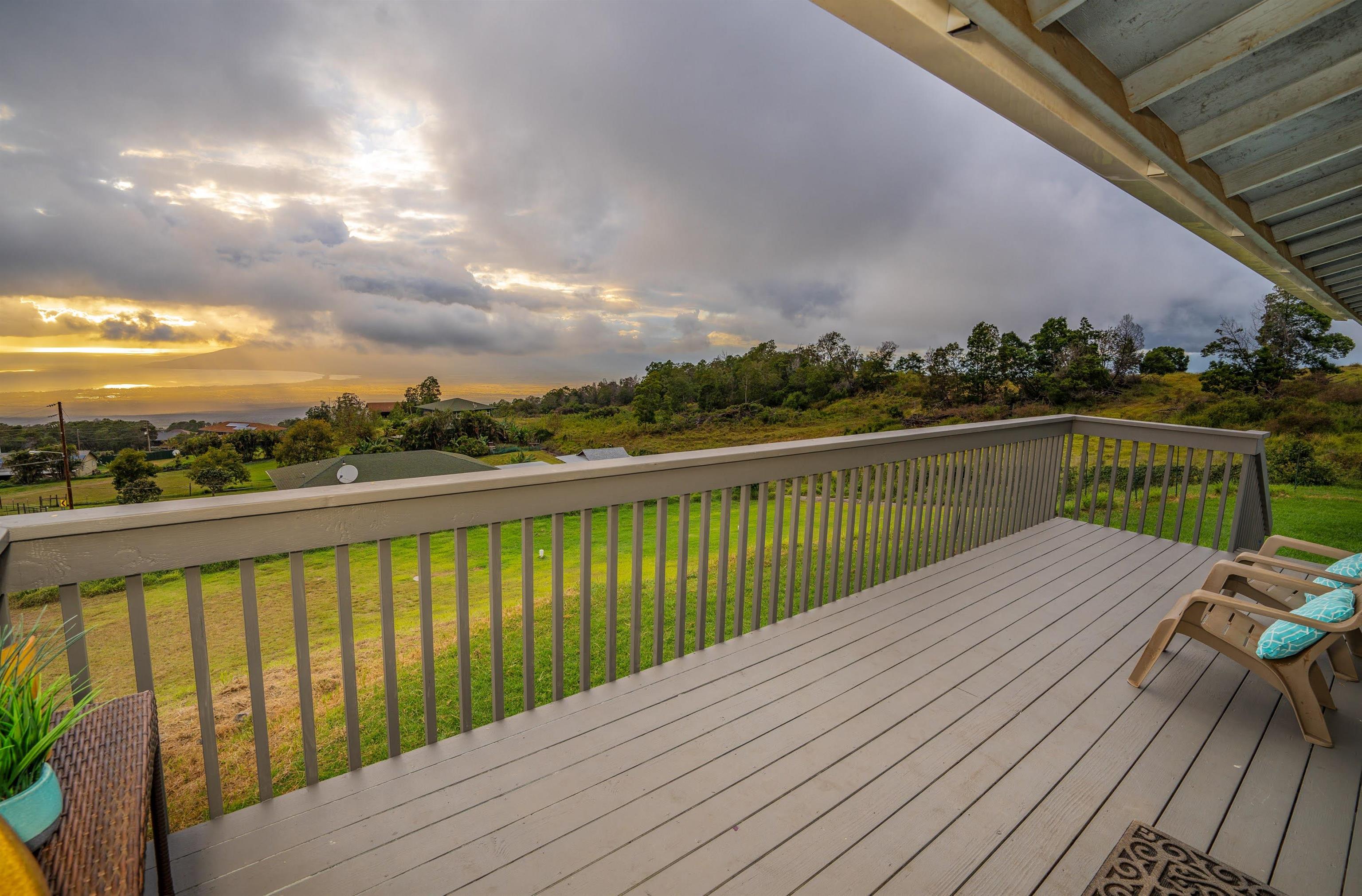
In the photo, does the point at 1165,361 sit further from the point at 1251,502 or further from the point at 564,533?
the point at 564,533

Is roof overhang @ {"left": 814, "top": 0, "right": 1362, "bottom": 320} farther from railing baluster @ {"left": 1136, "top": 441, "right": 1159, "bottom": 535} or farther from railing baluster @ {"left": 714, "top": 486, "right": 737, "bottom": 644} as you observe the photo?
railing baluster @ {"left": 1136, "top": 441, "right": 1159, "bottom": 535}

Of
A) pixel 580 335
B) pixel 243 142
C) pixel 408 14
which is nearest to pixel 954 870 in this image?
pixel 243 142

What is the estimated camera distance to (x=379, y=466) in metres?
6.79

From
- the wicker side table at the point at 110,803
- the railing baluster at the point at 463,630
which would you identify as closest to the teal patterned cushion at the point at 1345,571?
the railing baluster at the point at 463,630

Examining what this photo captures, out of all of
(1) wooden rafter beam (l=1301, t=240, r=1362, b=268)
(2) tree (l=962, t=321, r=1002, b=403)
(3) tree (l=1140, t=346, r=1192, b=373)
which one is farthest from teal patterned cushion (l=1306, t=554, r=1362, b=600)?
(3) tree (l=1140, t=346, r=1192, b=373)

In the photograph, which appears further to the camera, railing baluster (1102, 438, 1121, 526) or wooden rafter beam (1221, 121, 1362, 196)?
railing baluster (1102, 438, 1121, 526)

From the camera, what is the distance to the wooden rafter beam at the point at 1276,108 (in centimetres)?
189

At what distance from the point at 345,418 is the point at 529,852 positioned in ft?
25.7

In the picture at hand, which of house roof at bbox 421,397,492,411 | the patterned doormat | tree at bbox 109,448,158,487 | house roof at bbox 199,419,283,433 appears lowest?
→ the patterned doormat

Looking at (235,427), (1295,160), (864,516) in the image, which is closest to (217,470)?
(235,427)

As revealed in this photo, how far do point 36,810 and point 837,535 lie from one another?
8.65 feet

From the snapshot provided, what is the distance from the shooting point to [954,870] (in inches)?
53.2

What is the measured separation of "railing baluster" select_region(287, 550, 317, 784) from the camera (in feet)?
4.80

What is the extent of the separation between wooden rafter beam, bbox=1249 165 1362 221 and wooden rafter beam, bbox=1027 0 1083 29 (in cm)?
232
